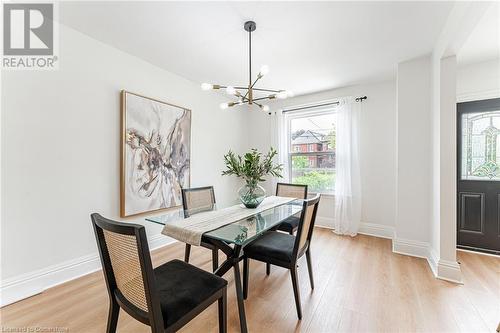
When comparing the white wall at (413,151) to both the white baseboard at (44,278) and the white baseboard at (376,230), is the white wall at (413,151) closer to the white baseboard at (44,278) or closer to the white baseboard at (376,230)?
the white baseboard at (376,230)

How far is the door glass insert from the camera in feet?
8.54

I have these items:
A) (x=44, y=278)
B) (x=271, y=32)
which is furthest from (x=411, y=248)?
(x=44, y=278)

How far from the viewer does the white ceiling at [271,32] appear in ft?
5.89

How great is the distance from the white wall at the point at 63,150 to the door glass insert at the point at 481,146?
13.9 feet

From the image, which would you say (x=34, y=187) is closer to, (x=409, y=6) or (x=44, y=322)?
(x=44, y=322)

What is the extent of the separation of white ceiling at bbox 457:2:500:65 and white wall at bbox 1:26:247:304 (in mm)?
3606

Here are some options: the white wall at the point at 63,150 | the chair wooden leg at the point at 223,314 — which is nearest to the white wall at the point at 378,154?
the chair wooden leg at the point at 223,314

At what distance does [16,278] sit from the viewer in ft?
5.82

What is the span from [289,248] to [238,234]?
525 millimetres

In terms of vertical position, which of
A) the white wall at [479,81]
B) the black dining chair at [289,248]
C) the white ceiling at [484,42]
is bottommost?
the black dining chair at [289,248]

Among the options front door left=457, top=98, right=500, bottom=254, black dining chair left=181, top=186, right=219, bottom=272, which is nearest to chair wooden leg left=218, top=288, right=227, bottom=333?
black dining chair left=181, top=186, right=219, bottom=272

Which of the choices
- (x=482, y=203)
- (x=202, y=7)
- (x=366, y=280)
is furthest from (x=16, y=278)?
(x=482, y=203)

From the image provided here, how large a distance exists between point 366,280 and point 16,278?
3165 millimetres

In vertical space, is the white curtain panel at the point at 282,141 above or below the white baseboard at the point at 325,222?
above
